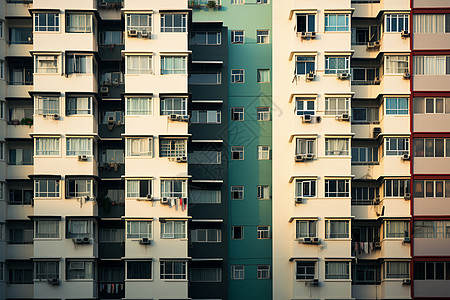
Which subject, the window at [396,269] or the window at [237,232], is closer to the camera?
the window at [396,269]

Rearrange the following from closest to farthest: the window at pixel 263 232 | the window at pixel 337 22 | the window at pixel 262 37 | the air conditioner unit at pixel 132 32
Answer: the air conditioner unit at pixel 132 32 < the window at pixel 337 22 < the window at pixel 263 232 < the window at pixel 262 37

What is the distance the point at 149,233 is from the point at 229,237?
16.8 feet

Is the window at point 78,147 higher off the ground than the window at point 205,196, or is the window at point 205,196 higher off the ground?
the window at point 78,147

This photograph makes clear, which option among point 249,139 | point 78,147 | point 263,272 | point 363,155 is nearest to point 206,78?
point 249,139

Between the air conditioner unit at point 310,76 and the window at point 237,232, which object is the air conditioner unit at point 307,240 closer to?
the window at point 237,232

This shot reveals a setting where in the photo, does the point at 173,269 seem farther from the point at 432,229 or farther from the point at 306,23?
the point at 306,23

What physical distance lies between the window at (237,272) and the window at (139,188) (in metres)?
6.97

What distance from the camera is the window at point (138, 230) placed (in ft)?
163

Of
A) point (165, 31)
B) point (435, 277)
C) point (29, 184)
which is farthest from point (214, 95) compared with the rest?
point (435, 277)

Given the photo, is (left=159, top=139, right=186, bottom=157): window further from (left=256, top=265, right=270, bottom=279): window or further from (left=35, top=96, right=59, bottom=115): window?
(left=256, top=265, right=270, bottom=279): window

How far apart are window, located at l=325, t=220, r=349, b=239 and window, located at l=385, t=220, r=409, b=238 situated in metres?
→ 2.45

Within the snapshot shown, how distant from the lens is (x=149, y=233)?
4969 centimetres

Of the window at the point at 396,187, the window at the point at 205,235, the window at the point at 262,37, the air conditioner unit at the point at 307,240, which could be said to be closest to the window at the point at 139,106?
the window at the point at 205,235

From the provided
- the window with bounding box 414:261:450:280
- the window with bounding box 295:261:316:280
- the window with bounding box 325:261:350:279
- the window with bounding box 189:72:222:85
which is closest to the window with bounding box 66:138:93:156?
the window with bounding box 189:72:222:85
